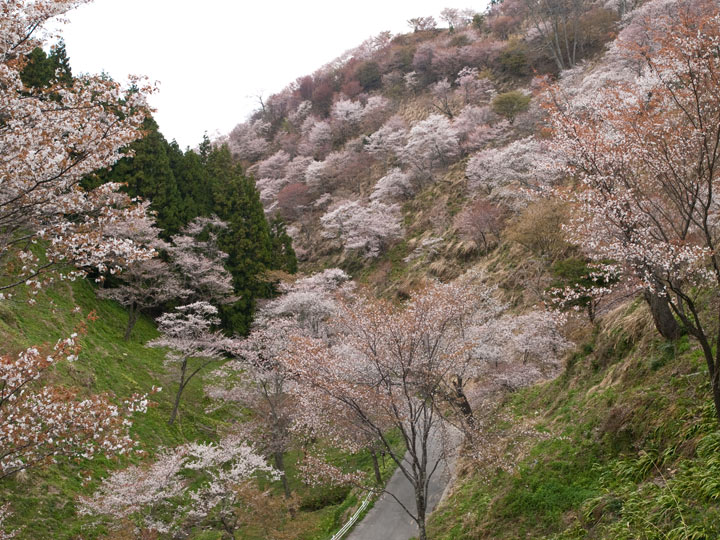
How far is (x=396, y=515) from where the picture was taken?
13.2 metres

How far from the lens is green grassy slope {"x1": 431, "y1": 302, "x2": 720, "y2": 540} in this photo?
557cm

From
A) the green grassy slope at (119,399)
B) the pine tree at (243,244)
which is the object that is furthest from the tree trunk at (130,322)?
the pine tree at (243,244)

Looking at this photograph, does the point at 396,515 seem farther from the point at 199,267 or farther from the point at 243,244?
the point at 243,244

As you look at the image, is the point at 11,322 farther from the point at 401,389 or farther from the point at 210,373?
the point at 401,389

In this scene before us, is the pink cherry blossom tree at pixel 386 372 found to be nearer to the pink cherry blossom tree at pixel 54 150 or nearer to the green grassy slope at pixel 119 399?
the green grassy slope at pixel 119 399

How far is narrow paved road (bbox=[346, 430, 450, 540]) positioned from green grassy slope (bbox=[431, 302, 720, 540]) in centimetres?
157

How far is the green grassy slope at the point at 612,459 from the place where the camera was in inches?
219

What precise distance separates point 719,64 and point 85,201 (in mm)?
8559

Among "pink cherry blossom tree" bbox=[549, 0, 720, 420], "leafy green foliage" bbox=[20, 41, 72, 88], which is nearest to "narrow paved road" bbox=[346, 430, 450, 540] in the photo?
"pink cherry blossom tree" bbox=[549, 0, 720, 420]

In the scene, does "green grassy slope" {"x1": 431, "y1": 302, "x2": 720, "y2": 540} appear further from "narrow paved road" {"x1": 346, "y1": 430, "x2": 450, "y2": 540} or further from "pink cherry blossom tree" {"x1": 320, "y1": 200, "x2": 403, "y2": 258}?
"pink cherry blossom tree" {"x1": 320, "y1": 200, "x2": 403, "y2": 258}

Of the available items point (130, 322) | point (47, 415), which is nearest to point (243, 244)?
point (130, 322)

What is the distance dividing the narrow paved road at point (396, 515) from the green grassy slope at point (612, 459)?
1.57 metres

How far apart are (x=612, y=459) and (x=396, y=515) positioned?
25.8 feet

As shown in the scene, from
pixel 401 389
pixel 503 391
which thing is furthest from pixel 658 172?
pixel 503 391
